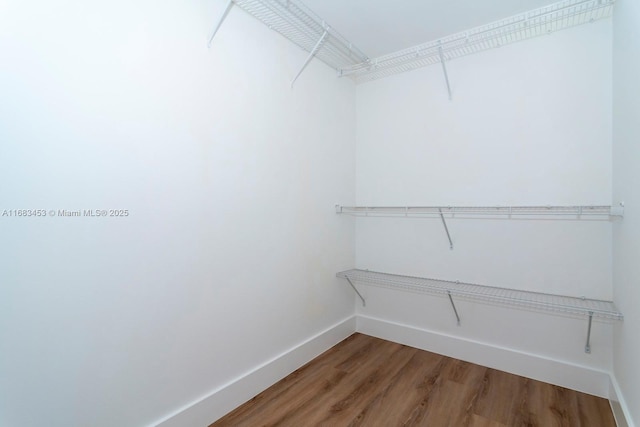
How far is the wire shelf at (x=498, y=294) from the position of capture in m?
1.69

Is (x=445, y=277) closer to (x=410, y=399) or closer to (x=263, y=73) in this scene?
(x=410, y=399)

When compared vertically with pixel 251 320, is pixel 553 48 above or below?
above

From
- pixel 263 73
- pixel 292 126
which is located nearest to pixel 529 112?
pixel 292 126

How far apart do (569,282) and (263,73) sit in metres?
2.33

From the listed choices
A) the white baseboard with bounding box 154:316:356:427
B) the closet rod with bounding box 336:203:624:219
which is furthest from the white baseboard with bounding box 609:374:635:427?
the white baseboard with bounding box 154:316:356:427

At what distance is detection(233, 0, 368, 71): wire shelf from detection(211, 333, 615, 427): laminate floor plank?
227cm

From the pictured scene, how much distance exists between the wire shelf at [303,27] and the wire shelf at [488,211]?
1203 mm

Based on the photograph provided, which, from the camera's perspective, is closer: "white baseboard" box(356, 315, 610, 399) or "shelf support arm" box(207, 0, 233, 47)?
"shelf support arm" box(207, 0, 233, 47)

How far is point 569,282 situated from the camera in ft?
6.30

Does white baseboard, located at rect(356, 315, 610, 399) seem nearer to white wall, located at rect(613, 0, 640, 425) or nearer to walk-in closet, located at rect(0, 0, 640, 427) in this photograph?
walk-in closet, located at rect(0, 0, 640, 427)

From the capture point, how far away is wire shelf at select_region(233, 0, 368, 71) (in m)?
1.76

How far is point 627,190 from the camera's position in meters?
1.47

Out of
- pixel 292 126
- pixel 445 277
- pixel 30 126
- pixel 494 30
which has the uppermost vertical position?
pixel 494 30
